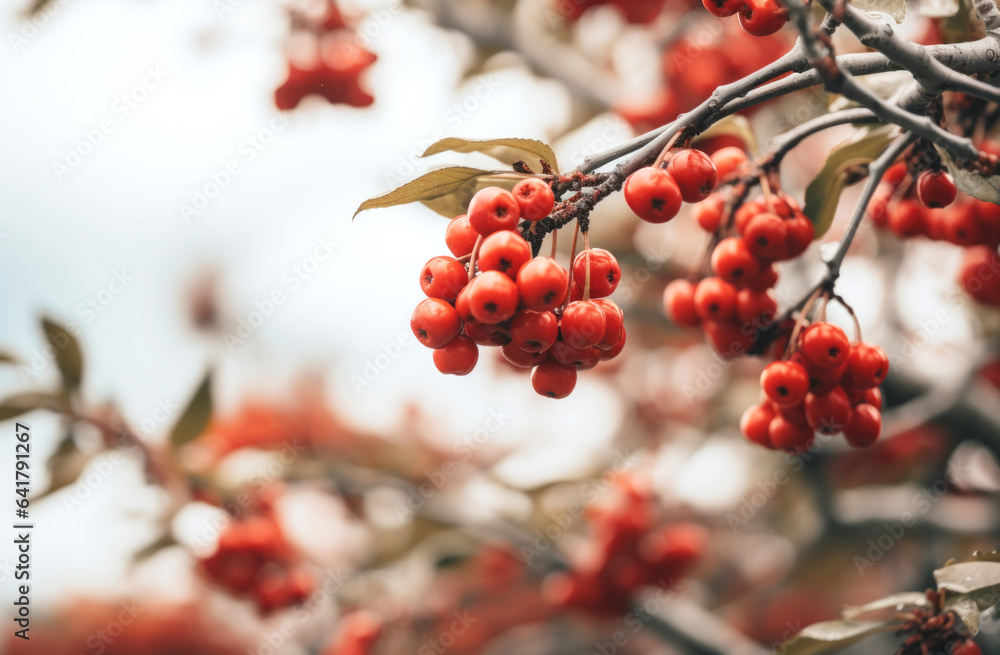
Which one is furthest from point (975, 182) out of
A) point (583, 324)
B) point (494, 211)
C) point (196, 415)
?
point (196, 415)

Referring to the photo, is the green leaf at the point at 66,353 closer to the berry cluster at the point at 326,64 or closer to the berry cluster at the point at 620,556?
the berry cluster at the point at 326,64

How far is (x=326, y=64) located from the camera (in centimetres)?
303

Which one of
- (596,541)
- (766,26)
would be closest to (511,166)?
(766,26)

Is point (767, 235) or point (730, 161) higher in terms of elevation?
point (730, 161)

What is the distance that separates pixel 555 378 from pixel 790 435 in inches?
27.8

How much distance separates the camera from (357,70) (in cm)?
306

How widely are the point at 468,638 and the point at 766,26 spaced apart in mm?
7719

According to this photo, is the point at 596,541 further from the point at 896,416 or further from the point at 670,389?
the point at 670,389

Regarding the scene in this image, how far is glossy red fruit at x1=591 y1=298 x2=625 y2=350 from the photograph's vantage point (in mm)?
1057

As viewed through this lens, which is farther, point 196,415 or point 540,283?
point 196,415

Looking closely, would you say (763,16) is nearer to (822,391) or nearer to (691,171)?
(691,171)

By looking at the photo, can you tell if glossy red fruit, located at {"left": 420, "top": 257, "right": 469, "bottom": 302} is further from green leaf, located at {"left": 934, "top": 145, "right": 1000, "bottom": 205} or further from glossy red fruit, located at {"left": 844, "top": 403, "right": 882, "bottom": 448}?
glossy red fruit, located at {"left": 844, "top": 403, "right": 882, "bottom": 448}

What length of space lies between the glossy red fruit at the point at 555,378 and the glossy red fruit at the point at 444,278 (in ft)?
0.66
